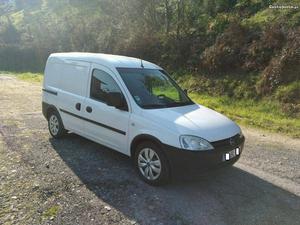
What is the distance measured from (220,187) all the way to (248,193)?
0.42 meters

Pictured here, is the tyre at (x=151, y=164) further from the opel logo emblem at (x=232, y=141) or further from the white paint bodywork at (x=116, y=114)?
the opel logo emblem at (x=232, y=141)

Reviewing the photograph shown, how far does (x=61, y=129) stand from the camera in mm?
7090

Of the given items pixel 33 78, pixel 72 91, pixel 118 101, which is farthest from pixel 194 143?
pixel 33 78

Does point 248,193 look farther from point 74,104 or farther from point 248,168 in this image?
point 74,104

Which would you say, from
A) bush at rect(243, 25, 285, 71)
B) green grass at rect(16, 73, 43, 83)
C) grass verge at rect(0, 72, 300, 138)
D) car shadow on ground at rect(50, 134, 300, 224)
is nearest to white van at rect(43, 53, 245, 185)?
car shadow on ground at rect(50, 134, 300, 224)

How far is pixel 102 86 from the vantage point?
5.96 metres

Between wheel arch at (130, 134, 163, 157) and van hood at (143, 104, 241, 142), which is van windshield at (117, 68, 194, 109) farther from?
wheel arch at (130, 134, 163, 157)

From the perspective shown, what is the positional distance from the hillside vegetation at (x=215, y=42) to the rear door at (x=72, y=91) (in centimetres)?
525

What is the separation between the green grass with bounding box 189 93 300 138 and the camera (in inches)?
344

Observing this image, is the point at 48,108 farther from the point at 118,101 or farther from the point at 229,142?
the point at 229,142

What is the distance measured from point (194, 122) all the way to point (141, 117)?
0.82 meters

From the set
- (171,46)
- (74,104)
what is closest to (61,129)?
(74,104)

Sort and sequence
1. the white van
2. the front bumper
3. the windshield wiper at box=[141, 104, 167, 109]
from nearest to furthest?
1. the front bumper
2. the white van
3. the windshield wiper at box=[141, 104, 167, 109]

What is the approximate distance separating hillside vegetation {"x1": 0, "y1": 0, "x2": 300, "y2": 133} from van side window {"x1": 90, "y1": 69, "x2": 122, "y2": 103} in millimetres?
5018
